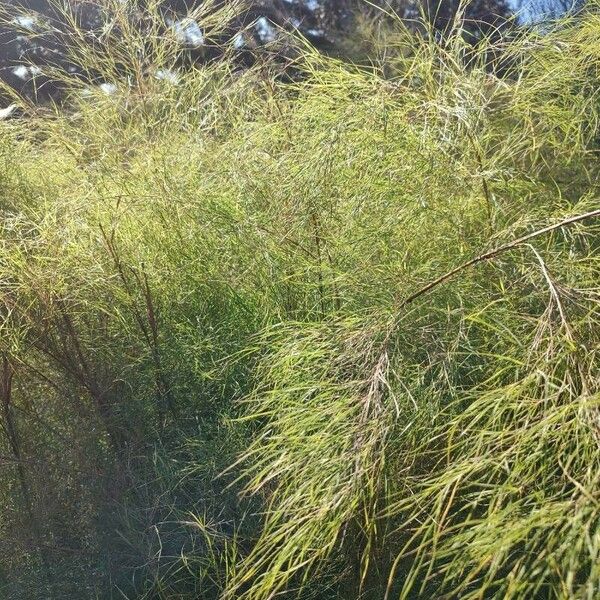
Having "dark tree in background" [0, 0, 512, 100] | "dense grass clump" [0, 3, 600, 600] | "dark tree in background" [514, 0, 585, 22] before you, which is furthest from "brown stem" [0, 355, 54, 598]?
"dark tree in background" [514, 0, 585, 22]

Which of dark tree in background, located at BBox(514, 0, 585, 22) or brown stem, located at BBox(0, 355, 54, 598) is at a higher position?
dark tree in background, located at BBox(514, 0, 585, 22)

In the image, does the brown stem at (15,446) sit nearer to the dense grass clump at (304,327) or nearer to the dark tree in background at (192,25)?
the dense grass clump at (304,327)

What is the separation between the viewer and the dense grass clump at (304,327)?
1.87 meters

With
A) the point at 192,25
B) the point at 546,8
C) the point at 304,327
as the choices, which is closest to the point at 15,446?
the point at 304,327

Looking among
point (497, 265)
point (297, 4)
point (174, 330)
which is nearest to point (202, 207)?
point (174, 330)

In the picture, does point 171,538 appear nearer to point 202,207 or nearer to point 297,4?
point 202,207

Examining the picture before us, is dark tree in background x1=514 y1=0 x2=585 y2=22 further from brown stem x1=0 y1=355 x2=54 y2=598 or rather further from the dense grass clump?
brown stem x1=0 y1=355 x2=54 y2=598

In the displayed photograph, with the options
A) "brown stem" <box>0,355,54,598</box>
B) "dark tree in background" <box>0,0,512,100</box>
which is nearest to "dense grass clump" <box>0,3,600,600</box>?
"brown stem" <box>0,355,54,598</box>

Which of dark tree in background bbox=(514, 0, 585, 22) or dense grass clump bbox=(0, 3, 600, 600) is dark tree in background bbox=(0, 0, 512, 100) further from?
dense grass clump bbox=(0, 3, 600, 600)

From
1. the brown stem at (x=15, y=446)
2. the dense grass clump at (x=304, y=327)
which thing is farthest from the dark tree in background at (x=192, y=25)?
the brown stem at (x=15, y=446)

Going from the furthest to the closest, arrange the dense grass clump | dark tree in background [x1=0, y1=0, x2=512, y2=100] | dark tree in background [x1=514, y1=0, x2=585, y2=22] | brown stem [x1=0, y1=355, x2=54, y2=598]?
dark tree in background [x1=0, y1=0, x2=512, y2=100]
dark tree in background [x1=514, y1=0, x2=585, y2=22]
brown stem [x1=0, y1=355, x2=54, y2=598]
the dense grass clump

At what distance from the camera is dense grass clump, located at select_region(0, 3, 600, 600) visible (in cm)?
187

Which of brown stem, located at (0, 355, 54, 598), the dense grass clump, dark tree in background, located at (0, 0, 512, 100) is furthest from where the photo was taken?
dark tree in background, located at (0, 0, 512, 100)

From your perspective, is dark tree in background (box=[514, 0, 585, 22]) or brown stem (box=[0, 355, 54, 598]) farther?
dark tree in background (box=[514, 0, 585, 22])
